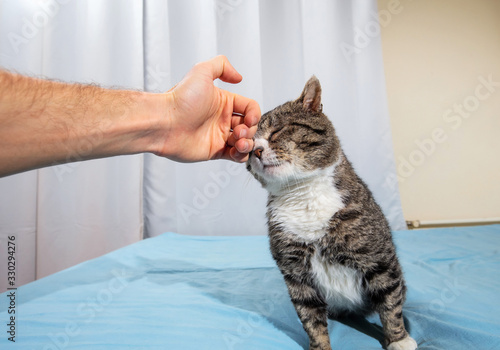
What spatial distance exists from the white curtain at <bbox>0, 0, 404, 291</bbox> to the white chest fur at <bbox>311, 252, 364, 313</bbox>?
167cm

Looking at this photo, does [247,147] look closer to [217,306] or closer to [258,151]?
[258,151]

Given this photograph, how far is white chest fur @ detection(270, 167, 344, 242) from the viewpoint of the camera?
945mm

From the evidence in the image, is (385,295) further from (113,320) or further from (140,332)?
(113,320)

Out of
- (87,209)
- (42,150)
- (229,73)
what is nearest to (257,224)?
(87,209)

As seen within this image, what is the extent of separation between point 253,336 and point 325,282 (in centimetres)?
27

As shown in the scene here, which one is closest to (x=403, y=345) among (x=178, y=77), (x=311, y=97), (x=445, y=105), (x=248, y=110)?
(x=311, y=97)

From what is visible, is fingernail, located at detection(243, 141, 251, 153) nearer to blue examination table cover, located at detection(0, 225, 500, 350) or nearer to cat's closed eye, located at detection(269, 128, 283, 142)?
cat's closed eye, located at detection(269, 128, 283, 142)

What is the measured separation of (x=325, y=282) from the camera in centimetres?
96

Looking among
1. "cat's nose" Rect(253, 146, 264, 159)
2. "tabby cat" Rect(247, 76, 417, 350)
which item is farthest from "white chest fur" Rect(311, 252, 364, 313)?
"cat's nose" Rect(253, 146, 264, 159)

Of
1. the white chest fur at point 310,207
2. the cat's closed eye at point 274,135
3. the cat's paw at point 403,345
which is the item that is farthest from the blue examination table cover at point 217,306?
the cat's closed eye at point 274,135

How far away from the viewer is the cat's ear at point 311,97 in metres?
1.11

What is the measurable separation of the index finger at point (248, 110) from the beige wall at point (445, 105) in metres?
2.05

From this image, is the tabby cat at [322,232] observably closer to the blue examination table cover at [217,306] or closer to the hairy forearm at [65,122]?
the blue examination table cover at [217,306]

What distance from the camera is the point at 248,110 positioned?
138 centimetres
